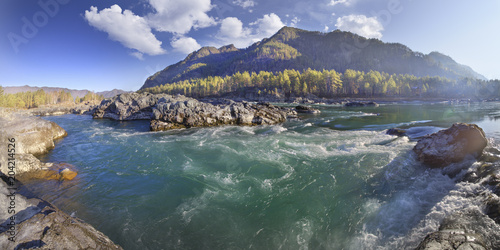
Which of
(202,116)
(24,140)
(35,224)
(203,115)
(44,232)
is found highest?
(203,115)

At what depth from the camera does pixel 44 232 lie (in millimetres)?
4629

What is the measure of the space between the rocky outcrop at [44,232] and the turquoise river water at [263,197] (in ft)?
5.91

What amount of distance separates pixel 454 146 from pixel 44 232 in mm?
18588

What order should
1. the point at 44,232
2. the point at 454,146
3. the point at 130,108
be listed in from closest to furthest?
the point at 44,232, the point at 454,146, the point at 130,108

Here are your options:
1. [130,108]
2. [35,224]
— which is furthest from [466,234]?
[130,108]

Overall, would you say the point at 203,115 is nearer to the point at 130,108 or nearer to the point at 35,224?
the point at 35,224

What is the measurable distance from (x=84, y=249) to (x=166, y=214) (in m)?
3.49

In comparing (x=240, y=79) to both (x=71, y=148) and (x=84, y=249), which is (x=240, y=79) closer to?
(x=71, y=148)

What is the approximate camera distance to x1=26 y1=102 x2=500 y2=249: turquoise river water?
22.0ft

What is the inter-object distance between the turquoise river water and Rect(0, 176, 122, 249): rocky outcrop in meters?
1.80

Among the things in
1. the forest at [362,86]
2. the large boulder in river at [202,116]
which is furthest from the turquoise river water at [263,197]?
the forest at [362,86]

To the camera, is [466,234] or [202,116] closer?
[466,234]

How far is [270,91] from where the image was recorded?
12294cm

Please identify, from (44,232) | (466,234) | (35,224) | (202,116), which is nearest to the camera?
(44,232)
